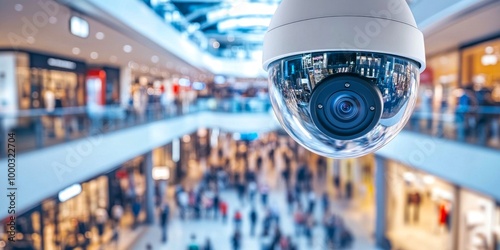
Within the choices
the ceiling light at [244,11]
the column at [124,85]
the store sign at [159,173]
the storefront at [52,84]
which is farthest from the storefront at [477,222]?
the column at [124,85]

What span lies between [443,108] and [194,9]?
16953mm

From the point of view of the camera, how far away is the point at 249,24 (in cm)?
2988

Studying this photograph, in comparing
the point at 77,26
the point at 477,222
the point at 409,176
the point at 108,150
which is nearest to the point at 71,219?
the point at 108,150

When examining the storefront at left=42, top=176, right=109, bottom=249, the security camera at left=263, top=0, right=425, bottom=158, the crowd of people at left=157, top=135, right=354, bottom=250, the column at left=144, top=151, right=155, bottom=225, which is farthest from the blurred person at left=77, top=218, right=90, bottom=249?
the security camera at left=263, top=0, right=425, bottom=158

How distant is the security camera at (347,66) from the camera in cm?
127

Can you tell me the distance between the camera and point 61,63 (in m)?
16.2

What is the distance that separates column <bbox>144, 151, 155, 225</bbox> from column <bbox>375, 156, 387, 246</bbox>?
875 cm

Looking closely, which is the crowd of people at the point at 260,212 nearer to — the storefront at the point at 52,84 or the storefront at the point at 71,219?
the storefront at the point at 71,219

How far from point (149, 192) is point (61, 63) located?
20.1 ft

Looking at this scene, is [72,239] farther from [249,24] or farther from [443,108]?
[249,24]

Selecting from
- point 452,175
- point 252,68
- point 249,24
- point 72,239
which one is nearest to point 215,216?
point 72,239

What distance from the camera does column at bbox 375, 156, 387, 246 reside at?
15.0m

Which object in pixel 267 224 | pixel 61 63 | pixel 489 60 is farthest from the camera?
pixel 61 63

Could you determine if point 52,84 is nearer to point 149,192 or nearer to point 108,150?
point 149,192
